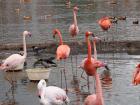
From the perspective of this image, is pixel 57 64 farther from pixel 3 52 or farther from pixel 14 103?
pixel 14 103

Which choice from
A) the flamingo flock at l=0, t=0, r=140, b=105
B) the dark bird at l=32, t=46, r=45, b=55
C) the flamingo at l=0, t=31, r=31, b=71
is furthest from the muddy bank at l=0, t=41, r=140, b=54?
the flamingo at l=0, t=31, r=31, b=71

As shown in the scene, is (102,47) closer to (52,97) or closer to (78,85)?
(78,85)

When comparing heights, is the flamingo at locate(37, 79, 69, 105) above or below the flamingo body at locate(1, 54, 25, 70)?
below

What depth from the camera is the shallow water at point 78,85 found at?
513 inches

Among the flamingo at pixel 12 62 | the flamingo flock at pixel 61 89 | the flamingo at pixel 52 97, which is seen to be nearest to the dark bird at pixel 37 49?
the flamingo flock at pixel 61 89

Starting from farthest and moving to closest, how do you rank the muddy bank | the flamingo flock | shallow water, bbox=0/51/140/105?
the muddy bank < shallow water, bbox=0/51/140/105 < the flamingo flock

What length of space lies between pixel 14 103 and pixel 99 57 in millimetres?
7417

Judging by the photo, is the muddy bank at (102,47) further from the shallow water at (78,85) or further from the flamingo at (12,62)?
the flamingo at (12,62)

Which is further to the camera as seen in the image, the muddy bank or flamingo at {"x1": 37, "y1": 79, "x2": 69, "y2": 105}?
the muddy bank

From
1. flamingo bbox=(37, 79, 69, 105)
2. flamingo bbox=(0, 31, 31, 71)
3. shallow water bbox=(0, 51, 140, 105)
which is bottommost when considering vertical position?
shallow water bbox=(0, 51, 140, 105)

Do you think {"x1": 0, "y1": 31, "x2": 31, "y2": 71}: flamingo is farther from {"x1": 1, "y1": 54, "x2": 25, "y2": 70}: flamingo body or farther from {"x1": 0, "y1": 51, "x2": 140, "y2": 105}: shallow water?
{"x1": 0, "y1": 51, "x2": 140, "y2": 105}: shallow water

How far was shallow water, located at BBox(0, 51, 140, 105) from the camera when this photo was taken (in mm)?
13039

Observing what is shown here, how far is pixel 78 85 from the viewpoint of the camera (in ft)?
48.8

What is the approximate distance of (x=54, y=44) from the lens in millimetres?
21859
